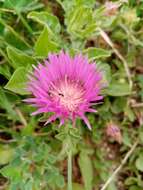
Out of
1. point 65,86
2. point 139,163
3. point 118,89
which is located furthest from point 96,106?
point 65,86

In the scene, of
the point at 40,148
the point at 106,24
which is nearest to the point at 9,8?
the point at 106,24

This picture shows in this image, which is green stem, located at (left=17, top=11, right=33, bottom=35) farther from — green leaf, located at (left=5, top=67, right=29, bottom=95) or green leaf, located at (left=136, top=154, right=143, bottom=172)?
green leaf, located at (left=136, top=154, right=143, bottom=172)

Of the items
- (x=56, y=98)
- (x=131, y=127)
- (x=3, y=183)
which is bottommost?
(x=3, y=183)

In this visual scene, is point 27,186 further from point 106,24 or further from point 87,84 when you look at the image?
point 106,24

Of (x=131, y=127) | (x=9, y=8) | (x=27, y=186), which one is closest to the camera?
(x=27, y=186)

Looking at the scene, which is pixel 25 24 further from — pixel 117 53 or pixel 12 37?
pixel 117 53

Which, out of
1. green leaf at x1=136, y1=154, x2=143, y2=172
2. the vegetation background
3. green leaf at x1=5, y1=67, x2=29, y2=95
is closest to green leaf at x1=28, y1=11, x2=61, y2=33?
the vegetation background

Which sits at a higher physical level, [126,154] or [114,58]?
[114,58]

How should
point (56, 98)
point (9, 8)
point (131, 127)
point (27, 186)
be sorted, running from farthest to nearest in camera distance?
point (131, 127)
point (9, 8)
point (27, 186)
point (56, 98)
